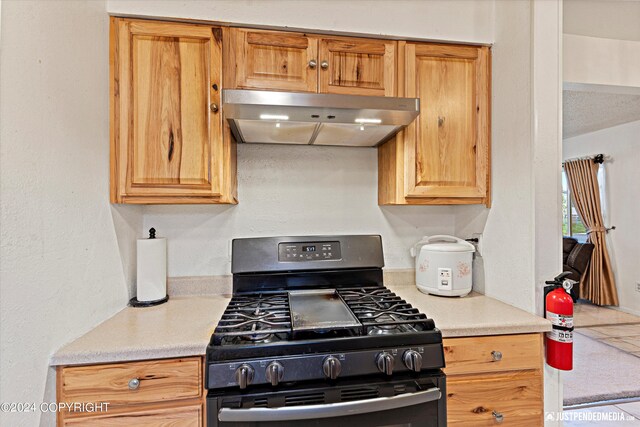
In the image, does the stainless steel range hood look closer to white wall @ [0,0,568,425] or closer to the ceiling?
white wall @ [0,0,568,425]

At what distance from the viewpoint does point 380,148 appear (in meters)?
1.84

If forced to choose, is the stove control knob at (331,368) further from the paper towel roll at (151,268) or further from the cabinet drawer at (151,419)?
the paper towel roll at (151,268)

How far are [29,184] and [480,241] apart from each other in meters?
1.88

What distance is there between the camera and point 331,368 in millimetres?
1052

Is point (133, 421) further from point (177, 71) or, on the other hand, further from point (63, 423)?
point (177, 71)

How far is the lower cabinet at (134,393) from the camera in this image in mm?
1033

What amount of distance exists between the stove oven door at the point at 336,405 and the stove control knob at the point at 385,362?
0.16 ft

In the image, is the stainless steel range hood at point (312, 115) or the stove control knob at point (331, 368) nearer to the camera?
the stove control knob at point (331, 368)

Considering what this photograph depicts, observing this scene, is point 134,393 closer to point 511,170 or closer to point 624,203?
point 511,170

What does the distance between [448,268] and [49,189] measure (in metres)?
1.63

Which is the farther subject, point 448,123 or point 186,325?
point 448,123

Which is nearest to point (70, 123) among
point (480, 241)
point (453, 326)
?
point (453, 326)

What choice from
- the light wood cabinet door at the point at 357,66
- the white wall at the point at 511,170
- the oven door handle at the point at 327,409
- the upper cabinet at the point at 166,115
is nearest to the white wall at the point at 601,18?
the white wall at the point at 511,170

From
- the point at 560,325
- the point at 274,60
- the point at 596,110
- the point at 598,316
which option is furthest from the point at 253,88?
the point at 598,316
